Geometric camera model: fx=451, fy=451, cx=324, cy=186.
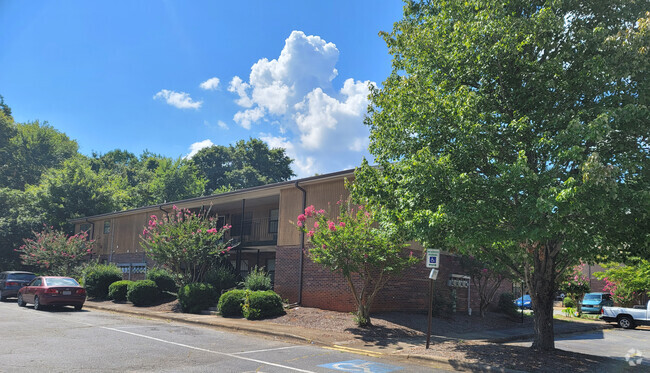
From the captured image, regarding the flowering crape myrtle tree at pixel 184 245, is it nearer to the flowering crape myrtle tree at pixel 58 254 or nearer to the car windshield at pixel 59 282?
the car windshield at pixel 59 282

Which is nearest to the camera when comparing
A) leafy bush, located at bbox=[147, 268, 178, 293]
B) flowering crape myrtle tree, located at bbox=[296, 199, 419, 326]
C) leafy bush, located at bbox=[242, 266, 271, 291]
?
flowering crape myrtle tree, located at bbox=[296, 199, 419, 326]

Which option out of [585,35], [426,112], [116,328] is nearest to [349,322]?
[116,328]

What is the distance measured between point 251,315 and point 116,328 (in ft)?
15.5

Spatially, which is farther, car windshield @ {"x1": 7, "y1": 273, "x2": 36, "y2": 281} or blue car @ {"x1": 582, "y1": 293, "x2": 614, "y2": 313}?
blue car @ {"x1": 582, "y1": 293, "x2": 614, "y2": 313}

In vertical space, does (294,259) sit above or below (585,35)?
below

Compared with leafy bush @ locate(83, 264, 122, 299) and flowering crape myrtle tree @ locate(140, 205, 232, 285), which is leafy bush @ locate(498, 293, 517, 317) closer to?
flowering crape myrtle tree @ locate(140, 205, 232, 285)

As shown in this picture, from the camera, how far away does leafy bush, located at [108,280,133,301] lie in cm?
2291

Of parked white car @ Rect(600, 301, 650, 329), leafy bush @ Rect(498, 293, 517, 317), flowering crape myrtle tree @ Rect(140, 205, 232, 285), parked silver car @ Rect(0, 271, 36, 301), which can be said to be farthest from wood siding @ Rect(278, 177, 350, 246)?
parked white car @ Rect(600, 301, 650, 329)

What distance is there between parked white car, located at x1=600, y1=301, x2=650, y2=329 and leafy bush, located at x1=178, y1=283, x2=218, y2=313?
20.7m

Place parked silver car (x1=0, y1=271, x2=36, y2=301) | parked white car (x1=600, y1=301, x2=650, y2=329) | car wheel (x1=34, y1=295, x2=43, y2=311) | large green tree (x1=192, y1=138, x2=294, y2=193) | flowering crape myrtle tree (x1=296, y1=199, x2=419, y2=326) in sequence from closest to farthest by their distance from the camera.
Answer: flowering crape myrtle tree (x1=296, y1=199, x2=419, y2=326) → car wheel (x1=34, y1=295, x2=43, y2=311) → parked white car (x1=600, y1=301, x2=650, y2=329) → parked silver car (x1=0, y1=271, x2=36, y2=301) → large green tree (x1=192, y1=138, x2=294, y2=193)

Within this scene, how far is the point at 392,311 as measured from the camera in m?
17.3

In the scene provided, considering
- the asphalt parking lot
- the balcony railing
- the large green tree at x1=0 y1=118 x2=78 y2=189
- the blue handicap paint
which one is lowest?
the asphalt parking lot

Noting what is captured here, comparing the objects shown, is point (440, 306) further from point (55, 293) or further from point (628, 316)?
point (55, 293)

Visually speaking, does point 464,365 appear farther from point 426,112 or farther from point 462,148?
point 426,112
